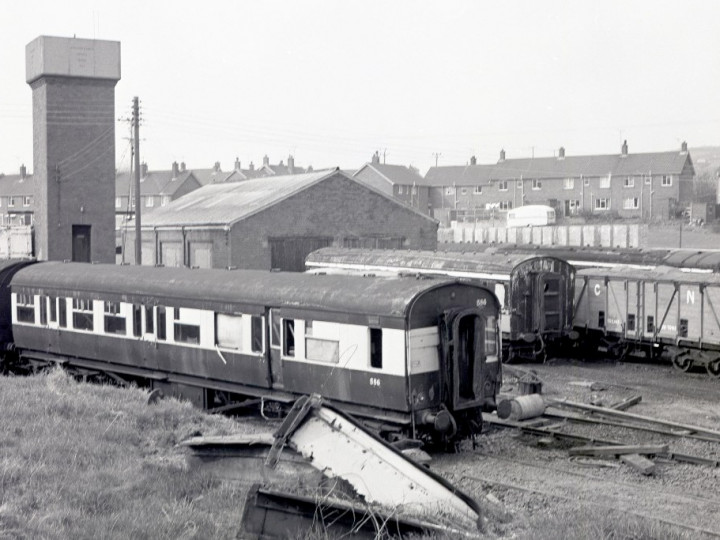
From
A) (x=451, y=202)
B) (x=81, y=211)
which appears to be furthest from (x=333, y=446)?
(x=451, y=202)

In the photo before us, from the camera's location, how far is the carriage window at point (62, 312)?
18641 millimetres

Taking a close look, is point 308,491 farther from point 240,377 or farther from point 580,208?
point 580,208

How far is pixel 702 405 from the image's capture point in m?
17.2

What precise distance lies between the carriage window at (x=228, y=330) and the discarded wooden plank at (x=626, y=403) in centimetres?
765

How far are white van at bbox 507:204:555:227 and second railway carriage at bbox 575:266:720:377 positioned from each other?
37445 mm

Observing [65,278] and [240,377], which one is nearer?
[240,377]

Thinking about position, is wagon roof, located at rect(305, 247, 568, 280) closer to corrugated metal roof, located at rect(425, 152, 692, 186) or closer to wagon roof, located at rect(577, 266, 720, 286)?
wagon roof, located at rect(577, 266, 720, 286)

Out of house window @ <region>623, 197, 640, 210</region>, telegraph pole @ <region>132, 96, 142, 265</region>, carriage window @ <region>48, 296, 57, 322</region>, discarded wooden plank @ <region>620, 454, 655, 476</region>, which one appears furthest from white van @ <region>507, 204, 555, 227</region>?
discarded wooden plank @ <region>620, 454, 655, 476</region>

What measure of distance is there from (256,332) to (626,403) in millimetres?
7857

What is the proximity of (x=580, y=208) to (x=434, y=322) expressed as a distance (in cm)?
6281

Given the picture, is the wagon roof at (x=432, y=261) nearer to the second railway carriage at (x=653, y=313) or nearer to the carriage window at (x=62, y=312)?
the second railway carriage at (x=653, y=313)

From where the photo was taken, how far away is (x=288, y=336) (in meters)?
13.9

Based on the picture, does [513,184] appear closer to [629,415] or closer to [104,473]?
[629,415]

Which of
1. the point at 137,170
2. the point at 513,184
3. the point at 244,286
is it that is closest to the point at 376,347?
the point at 244,286
